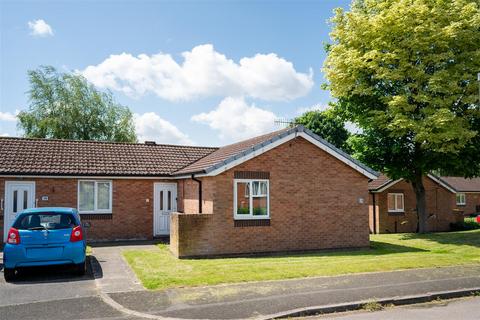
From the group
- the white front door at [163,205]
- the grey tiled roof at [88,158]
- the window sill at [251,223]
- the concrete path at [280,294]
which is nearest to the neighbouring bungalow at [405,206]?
the grey tiled roof at [88,158]

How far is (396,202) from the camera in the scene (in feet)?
82.3

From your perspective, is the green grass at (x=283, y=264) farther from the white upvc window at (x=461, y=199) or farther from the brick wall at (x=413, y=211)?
the white upvc window at (x=461, y=199)

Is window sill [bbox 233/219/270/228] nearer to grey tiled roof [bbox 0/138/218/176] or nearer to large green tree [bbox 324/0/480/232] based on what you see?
grey tiled roof [bbox 0/138/218/176]

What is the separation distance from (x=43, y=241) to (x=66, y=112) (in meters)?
30.7

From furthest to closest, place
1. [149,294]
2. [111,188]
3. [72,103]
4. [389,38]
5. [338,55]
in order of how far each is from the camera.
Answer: [72,103], [338,55], [389,38], [111,188], [149,294]

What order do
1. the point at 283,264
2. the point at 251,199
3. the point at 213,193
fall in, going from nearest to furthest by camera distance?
the point at 283,264
the point at 213,193
the point at 251,199

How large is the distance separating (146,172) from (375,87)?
11.7 meters

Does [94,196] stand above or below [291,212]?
above

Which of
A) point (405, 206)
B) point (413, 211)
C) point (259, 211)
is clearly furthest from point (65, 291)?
point (413, 211)

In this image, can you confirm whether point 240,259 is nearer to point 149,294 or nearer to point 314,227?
point 314,227

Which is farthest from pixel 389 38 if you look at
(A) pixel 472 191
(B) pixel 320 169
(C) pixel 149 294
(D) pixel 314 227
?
(A) pixel 472 191

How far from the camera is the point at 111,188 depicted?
17203 millimetres

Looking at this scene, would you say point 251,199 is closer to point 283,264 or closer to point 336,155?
A: point 283,264

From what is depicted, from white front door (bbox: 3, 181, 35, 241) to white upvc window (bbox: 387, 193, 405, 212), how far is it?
1910 centimetres
